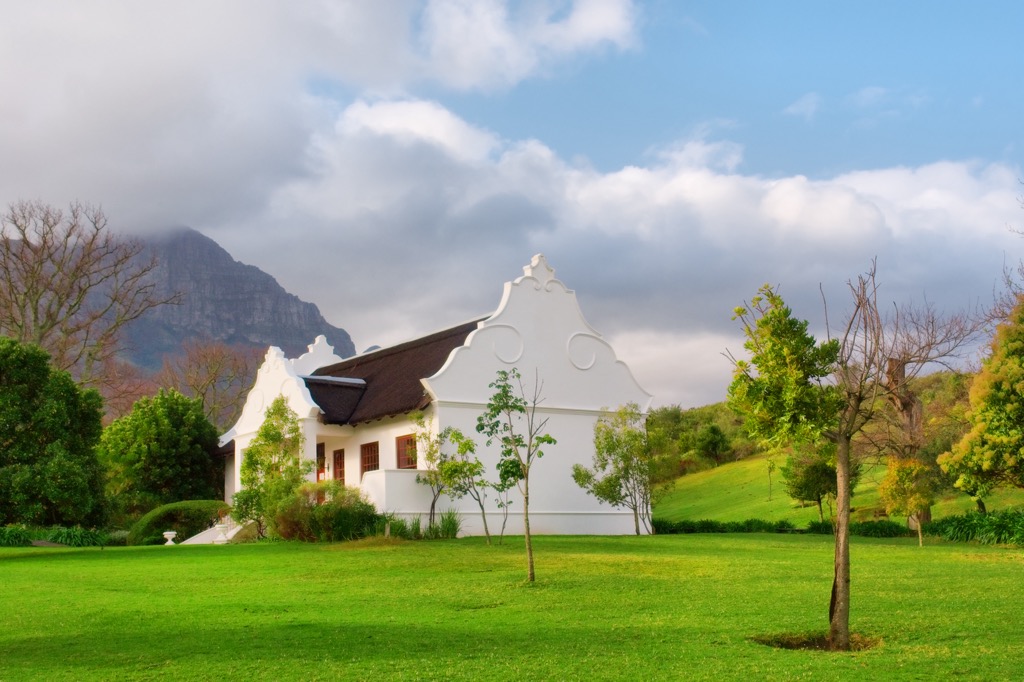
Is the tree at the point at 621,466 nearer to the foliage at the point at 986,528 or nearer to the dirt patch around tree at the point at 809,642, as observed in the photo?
the foliage at the point at 986,528

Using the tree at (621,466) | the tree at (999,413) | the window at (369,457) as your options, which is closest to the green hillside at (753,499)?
the tree at (621,466)

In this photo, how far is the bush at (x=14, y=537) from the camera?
89.4 feet

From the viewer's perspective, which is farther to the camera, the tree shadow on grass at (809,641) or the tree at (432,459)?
the tree at (432,459)

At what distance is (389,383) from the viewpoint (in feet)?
99.0

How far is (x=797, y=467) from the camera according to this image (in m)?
34.0

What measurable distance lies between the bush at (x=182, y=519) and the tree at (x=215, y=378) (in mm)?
27070

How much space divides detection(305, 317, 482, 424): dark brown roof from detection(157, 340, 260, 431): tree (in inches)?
1104

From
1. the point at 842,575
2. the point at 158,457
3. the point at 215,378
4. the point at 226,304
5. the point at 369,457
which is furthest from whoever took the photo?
the point at 226,304

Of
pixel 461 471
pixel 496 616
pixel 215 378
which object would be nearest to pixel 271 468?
pixel 461 471

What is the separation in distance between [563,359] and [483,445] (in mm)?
4005

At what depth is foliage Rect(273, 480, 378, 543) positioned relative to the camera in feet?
80.0

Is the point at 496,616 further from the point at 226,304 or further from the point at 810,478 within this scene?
the point at 226,304

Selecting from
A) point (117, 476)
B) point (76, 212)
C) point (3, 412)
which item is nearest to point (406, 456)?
point (3, 412)

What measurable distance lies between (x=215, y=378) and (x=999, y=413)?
153 feet
